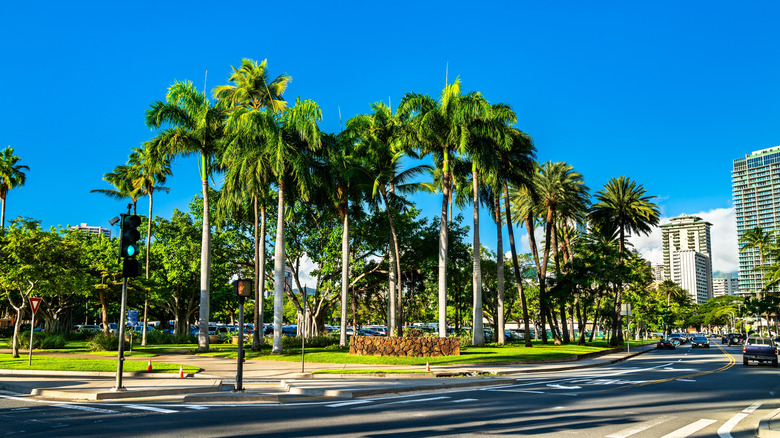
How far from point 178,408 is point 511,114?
26.6 m

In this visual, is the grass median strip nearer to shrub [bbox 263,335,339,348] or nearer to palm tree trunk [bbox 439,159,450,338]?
palm tree trunk [bbox 439,159,450,338]

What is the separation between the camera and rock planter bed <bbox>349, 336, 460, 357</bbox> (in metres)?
29.1

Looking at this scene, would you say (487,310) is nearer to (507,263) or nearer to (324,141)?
(507,263)

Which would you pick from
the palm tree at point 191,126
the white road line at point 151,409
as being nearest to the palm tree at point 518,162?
Answer: the palm tree at point 191,126

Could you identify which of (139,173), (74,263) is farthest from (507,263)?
(74,263)

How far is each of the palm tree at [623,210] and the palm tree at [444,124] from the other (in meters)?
30.6

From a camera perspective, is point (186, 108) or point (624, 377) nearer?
point (624, 377)

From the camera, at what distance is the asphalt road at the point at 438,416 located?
959 cm

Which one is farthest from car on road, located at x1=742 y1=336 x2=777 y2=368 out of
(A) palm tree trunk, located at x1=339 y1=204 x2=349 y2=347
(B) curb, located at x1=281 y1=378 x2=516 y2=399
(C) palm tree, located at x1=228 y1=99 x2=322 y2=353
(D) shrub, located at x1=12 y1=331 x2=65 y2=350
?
(D) shrub, located at x1=12 y1=331 x2=65 y2=350

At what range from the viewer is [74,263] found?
107 feet

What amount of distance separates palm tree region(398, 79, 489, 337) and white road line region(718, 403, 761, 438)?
1866 centimetres

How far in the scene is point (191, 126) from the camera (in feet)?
116

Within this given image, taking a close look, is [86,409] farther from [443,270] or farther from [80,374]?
[443,270]

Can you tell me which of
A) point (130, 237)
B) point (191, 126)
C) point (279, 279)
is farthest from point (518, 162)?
point (130, 237)
